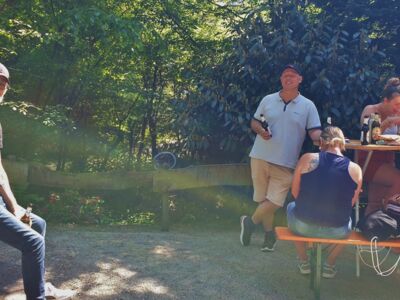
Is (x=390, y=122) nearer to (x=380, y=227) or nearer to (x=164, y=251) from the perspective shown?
(x=380, y=227)

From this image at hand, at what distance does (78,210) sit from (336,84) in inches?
146

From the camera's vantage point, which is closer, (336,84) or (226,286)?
(226,286)

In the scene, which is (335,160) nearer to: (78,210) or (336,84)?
(336,84)

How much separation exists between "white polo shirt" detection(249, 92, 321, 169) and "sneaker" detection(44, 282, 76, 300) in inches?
95.2

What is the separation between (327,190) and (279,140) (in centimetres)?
122

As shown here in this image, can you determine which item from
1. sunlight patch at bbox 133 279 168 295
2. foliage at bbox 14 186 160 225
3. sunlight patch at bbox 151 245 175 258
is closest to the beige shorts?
sunlight patch at bbox 151 245 175 258

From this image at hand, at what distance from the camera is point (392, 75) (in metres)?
6.11

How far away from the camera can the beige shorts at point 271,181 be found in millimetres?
4973

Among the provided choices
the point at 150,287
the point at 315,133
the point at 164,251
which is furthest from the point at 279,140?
the point at 150,287

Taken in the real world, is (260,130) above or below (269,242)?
above

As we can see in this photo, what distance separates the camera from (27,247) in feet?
10.5

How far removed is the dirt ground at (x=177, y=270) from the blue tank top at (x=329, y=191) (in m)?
0.70

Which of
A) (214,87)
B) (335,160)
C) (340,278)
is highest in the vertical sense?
(214,87)

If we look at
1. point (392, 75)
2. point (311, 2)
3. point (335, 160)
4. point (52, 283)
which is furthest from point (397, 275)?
point (311, 2)
